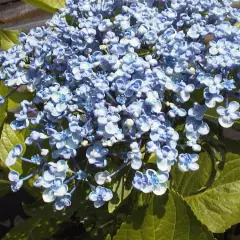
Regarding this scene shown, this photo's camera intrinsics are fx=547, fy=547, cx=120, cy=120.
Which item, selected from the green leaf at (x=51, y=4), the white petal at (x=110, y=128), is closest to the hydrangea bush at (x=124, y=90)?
the white petal at (x=110, y=128)

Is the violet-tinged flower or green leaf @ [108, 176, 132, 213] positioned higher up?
Answer: the violet-tinged flower

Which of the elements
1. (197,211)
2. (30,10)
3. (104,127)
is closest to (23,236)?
(197,211)

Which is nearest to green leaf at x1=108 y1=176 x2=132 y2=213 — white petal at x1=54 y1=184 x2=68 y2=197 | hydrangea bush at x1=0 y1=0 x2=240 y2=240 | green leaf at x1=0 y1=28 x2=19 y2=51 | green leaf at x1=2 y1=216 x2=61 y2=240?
hydrangea bush at x1=0 y1=0 x2=240 y2=240

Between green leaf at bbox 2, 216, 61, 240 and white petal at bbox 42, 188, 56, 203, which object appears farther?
green leaf at bbox 2, 216, 61, 240

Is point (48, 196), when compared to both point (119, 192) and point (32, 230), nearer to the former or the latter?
point (119, 192)

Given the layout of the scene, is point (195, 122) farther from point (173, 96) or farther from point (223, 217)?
point (223, 217)

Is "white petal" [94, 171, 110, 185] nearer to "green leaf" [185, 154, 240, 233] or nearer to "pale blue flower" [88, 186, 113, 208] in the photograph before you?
"pale blue flower" [88, 186, 113, 208]
